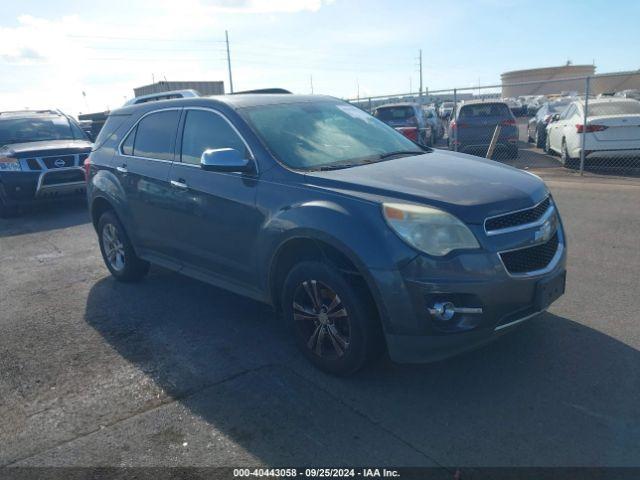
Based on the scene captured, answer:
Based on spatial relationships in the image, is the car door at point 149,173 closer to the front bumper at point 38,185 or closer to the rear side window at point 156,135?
the rear side window at point 156,135

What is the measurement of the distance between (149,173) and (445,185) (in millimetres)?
2889

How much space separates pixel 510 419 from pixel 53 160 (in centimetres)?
995

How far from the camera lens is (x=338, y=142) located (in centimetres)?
461

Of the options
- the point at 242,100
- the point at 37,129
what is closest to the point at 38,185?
the point at 37,129

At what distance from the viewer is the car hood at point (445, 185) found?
344 centimetres

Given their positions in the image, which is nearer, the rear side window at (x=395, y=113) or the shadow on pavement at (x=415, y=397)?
the shadow on pavement at (x=415, y=397)

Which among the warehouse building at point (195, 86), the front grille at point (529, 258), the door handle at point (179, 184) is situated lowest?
the front grille at point (529, 258)

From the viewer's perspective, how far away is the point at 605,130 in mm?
11398

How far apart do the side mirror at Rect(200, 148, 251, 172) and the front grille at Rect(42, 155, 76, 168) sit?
7784 mm

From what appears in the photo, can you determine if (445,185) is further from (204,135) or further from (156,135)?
(156,135)

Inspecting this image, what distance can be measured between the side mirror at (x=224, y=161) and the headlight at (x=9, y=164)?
26.1 feet

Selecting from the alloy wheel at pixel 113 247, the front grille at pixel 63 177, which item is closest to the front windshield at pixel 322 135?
the alloy wheel at pixel 113 247

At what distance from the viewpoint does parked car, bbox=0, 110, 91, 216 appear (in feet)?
34.3

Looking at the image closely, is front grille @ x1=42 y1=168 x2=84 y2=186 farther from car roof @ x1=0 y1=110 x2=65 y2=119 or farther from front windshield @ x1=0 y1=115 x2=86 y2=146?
car roof @ x1=0 y1=110 x2=65 y2=119
